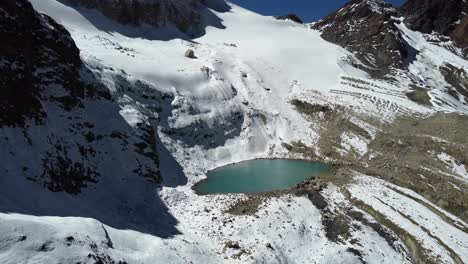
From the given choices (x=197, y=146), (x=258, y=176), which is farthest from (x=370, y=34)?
(x=258, y=176)

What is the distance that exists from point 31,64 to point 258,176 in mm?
20943

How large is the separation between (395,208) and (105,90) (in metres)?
26.0

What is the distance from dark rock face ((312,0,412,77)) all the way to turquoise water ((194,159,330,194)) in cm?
3286

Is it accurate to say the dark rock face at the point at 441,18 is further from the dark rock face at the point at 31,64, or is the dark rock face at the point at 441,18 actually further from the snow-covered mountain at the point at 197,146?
the dark rock face at the point at 31,64

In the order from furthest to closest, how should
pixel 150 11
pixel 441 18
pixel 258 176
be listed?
1. pixel 441 18
2. pixel 150 11
3. pixel 258 176

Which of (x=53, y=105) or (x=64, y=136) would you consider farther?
(x=53, y=105)

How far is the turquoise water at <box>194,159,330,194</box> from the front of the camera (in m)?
33.7

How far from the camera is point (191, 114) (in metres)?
44.2

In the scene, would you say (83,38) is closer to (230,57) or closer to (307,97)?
(230,57)

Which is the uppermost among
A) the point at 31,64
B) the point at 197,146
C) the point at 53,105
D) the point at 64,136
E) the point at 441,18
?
the point at 441,18

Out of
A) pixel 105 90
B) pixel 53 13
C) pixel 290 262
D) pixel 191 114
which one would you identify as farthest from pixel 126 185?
pixel 53 13

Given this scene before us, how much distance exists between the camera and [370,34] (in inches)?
3174

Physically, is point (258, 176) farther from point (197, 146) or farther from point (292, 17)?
point (292, 17)

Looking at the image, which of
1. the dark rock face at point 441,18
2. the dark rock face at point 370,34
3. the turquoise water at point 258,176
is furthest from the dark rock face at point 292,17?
the turquoise water at point 258,176
